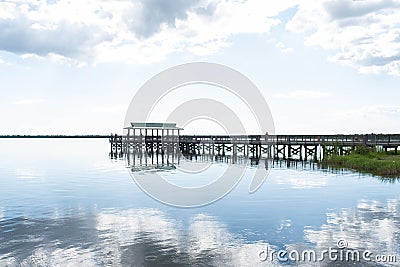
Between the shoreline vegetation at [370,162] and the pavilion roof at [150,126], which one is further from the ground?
the pavilion roof at [150,126]

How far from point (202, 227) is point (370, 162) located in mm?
25984

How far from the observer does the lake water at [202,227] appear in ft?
40.5

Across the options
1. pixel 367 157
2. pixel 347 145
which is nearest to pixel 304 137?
pixel 347 145

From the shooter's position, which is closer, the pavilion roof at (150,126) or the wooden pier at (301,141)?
the wooden pier at (301,141)

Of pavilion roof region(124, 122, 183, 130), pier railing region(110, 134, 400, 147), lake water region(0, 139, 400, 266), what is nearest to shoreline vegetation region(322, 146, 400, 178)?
pier railing region(110, 134, 400, 147)

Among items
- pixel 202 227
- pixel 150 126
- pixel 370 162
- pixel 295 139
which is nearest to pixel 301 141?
pixel 295 139
